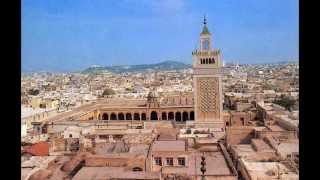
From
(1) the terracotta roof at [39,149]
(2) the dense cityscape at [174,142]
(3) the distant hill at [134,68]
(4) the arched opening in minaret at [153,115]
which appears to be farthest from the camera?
(3) the distant hill at [134,68]

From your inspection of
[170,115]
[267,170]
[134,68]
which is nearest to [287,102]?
[170,115]

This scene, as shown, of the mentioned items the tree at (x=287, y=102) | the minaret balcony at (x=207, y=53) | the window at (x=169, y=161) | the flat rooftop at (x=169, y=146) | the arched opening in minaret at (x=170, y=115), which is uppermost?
the minaret balcony at (x=207, y=53)

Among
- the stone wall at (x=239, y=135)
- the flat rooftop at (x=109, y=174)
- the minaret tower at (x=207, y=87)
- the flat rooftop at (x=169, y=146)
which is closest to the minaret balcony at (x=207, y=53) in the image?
the minaret tower at (x=207, y=87)

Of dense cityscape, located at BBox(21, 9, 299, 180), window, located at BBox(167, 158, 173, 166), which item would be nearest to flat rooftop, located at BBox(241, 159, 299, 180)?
dense cityscape, located at BBox(21, 9, 299, 180)

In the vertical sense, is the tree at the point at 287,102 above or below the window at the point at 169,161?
above

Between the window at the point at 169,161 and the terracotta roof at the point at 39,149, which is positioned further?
the terracotta roof at the point at 39,149

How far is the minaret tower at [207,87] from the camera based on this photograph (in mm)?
9156

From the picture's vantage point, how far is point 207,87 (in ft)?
30.2

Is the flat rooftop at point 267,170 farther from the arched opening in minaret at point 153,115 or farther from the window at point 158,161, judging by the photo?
the arched opening in minaret at point 153,115

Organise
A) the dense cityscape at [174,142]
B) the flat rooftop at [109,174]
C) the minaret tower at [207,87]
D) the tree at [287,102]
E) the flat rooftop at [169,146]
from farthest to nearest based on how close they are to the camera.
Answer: the tree at [287,102] → the minaret tower at [207,87] → the flat rooftop at [169,146] → the dense cityscape at [174,142] → the flat rooftop at [109,174]

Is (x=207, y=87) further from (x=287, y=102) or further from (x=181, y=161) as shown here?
(x=287, y=102)
